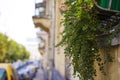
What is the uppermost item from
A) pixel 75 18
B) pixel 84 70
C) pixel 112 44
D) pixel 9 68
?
pixel 75 18

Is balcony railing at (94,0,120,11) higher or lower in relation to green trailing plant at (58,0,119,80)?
higher

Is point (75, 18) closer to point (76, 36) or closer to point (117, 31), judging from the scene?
point (76, 36)

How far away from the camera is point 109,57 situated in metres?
5.79

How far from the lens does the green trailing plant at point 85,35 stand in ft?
18.9

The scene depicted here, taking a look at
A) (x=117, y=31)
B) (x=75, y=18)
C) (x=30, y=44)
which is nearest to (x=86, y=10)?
(x=75, y=18)

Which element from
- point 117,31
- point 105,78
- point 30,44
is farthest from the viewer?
point 30,44

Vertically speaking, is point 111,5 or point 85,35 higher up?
point 111,5

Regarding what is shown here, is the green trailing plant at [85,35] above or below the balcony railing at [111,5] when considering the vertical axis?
below

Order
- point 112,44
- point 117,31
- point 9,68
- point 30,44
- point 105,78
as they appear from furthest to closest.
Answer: point 30,44 → point 9,68 → point 105,78 → point 112,44 → point 117,31

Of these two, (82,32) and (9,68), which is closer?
(82,32)

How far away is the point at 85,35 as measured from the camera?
229 inches

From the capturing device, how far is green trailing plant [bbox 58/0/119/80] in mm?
5762

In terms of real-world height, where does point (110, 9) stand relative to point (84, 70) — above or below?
above

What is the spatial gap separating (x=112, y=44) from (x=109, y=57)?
20 cm
